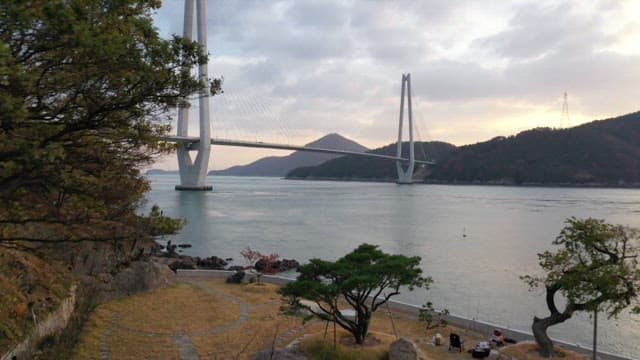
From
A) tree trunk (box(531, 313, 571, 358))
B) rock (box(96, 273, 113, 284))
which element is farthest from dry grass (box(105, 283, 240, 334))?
tree trunk (box(531, 313, 571, 358))

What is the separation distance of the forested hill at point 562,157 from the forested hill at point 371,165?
1887 cm

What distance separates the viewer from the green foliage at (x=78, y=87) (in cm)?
346

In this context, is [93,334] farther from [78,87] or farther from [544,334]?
[544,334]

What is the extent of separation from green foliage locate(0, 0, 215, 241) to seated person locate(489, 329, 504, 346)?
803cm

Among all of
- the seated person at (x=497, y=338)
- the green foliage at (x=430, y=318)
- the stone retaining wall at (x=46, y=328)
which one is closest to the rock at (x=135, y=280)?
the stone retaining wall at (x=46, y=328)

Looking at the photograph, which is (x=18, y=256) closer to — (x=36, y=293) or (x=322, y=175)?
(x=36, y=293)

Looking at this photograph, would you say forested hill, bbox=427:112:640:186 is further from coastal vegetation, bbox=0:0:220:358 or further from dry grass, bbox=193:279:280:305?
coastal vegetation, bbox=0:0:220:358

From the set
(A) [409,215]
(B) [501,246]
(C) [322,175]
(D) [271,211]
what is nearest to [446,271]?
(B) [501,246]

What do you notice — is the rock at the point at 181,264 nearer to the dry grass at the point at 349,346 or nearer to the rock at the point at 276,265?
the rock at the point at 276,265

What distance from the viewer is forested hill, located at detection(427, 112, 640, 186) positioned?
295ft

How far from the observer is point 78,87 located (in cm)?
410

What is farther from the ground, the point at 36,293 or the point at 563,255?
the point at 563,255

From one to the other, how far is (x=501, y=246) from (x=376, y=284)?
21.3 meters

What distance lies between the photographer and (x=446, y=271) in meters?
20.2
